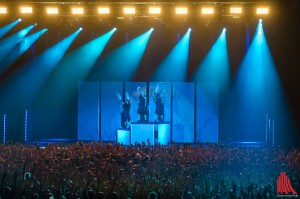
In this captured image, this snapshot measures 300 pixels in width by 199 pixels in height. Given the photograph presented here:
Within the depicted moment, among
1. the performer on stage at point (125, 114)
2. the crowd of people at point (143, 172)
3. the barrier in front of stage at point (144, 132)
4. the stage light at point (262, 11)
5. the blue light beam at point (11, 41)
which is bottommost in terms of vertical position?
the crowd of people at point (143, 172)

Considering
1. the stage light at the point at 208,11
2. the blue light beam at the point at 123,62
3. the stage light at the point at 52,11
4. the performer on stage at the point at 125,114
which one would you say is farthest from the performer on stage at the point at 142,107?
the stage light at the point at 52,11

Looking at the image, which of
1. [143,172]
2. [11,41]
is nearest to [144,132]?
[11,41]

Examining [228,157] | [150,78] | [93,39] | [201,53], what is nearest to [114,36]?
[93,39]

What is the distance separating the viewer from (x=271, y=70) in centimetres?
1733

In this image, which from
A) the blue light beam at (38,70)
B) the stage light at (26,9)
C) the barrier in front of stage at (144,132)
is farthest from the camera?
the blue light beam at (38,70)

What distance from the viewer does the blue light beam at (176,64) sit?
17641 mm

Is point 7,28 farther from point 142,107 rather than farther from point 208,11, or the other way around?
point 208,11

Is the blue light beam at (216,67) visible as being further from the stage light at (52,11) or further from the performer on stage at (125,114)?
the stage light at (52,11)

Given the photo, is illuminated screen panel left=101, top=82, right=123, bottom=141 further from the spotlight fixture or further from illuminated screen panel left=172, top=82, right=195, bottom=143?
the spotlight fixture

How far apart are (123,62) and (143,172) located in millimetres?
12393

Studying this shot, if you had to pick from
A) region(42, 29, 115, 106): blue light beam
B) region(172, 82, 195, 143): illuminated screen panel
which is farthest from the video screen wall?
region(42, 29, 115, 106): blue light beam

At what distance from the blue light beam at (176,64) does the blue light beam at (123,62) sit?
2.94 ft

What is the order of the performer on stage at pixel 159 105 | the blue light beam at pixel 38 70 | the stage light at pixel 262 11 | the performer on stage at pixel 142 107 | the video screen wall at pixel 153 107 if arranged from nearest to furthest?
1. the stage light at pixel 262 11
2. the performer on stage at pixel 142 107
3. the performer on stage at pixel 159 105
4. the video screen wall at pixel 153 107
5. the blue light beam at pixel 38 70

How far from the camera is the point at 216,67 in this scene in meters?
17.8
